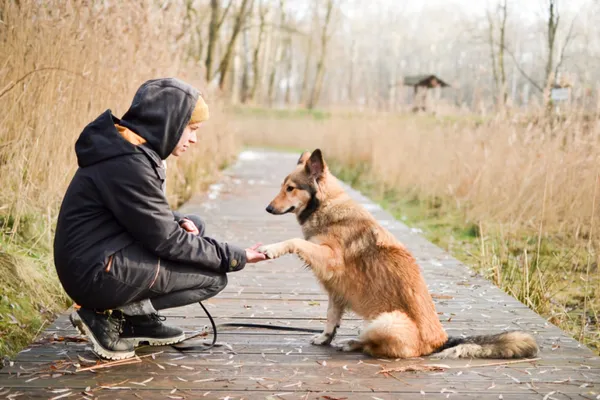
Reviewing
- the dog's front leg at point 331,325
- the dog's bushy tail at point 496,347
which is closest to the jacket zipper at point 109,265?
the dog's front leg at point 331,325

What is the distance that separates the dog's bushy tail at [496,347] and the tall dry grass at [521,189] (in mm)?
981

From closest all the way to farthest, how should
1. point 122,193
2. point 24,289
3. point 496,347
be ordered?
point 122,193 → point 496,347 → point 24,289

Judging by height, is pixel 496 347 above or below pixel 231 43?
below

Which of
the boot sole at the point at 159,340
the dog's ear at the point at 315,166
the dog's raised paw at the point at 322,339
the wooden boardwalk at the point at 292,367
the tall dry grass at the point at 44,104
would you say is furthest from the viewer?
the tall dry grass at the point at 44,104

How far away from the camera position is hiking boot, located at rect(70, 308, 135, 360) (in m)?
2.95

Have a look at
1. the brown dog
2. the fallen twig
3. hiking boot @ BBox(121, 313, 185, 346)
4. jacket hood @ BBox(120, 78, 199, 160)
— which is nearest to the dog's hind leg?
the brown dog

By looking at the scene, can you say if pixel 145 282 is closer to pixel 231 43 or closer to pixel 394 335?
pixel 394 335

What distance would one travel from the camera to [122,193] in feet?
9.06

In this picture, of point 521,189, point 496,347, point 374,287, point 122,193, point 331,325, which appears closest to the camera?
point 122,193

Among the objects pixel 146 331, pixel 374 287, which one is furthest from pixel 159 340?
pixel 374 287

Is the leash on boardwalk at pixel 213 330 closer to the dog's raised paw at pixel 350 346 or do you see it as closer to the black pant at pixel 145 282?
the black pant at pixel 145 282

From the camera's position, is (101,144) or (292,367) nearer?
(101,144)

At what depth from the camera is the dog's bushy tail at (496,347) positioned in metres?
3.11

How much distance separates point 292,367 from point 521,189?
522 cm
